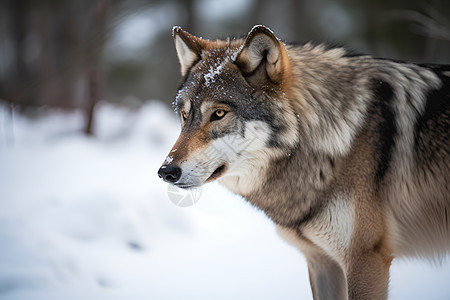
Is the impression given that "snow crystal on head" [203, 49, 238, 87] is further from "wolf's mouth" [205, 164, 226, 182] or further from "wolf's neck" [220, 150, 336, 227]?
"wolf's neck" [220, 150, 336, 227]

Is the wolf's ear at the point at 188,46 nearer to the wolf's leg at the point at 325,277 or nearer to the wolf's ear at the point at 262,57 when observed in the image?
the wolf's ear at the point at 262,57

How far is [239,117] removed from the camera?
6.86 feet

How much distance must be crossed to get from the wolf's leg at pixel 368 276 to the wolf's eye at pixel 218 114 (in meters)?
1.09

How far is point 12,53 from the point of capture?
1466 centimetres

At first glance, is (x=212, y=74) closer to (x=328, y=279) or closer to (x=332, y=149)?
(x=332, y=149)

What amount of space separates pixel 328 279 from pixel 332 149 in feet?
3.04

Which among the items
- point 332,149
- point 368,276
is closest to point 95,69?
point 332,149

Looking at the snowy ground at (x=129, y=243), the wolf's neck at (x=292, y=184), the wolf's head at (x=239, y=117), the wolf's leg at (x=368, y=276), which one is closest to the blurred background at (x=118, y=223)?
the snowy ground at (x=129, y=243)

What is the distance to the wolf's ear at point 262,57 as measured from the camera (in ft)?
6.72

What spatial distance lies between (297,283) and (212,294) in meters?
0.79

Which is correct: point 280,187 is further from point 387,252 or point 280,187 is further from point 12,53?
point 12,53

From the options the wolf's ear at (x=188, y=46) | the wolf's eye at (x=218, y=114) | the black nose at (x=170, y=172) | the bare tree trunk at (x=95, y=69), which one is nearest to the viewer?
the black nose at (x=170, y=172)

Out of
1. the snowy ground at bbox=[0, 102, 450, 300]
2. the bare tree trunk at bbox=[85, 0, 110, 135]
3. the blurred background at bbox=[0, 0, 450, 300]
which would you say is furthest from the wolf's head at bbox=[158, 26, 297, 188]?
the bare tree trunk at bbox=[85, 0, 110, 135]

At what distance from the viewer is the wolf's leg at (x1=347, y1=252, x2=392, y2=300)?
6.57ft
